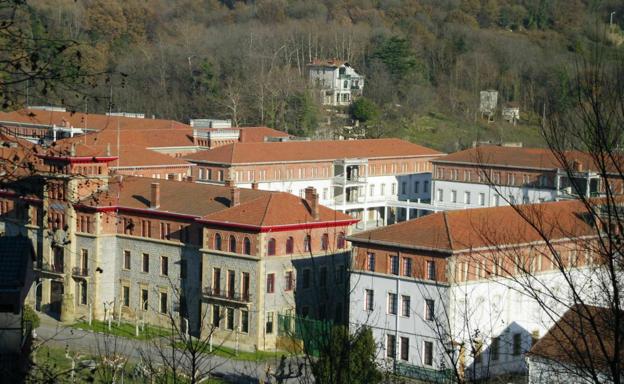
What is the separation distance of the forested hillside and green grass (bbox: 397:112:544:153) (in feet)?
0.35

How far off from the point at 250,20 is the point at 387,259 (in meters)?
63.0

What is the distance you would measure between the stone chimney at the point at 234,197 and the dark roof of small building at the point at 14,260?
821 inches

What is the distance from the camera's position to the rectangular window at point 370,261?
3058 centimetres

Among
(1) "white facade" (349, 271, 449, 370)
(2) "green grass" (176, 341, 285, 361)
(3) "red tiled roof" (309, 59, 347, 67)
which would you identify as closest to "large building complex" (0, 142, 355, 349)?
(2) "green grass" (176, 341, 285, 361)

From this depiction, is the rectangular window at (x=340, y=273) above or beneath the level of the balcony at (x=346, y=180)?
beneath

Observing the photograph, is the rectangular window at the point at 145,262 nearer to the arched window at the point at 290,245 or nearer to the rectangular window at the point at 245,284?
the rectangular window at the point at 245,284

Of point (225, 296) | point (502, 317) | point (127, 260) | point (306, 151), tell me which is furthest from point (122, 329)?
point (306, 151)

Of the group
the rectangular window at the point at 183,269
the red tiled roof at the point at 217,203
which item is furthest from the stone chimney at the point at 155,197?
the rectangular window at the point at 183,269

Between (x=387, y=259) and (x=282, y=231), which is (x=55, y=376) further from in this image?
(x=282, y=231)

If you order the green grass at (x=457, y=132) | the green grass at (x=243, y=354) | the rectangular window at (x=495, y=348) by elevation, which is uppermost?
the green grass at (x=457, y=132)

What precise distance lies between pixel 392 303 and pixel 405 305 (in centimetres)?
40

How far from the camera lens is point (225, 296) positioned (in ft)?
108

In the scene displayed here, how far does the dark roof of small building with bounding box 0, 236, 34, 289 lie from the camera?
12.2 m

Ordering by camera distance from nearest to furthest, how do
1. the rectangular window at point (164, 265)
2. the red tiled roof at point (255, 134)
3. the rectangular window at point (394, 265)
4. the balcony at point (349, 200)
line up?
Result: the rectangular window at point (394, 265), the rectangular window at point (164, 265), the balcony at point (349, 200), the red tiled roof at point (255, 134)
